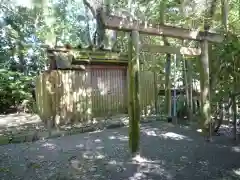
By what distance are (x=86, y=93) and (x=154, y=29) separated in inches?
178

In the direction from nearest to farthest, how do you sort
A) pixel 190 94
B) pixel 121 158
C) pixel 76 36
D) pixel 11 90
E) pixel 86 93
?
pixel 121 158, pixel 190 94, pixel 86 93, pixel 11 90, pixel 76 36

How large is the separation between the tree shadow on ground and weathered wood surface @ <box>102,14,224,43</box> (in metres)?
2.44

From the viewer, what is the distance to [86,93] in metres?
9.19

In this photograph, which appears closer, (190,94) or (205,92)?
(205,92)

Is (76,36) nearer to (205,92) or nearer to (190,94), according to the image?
(190,94)

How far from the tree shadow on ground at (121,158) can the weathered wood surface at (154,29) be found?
244cm

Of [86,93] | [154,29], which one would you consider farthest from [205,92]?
[86,93]

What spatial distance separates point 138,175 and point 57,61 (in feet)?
17.6

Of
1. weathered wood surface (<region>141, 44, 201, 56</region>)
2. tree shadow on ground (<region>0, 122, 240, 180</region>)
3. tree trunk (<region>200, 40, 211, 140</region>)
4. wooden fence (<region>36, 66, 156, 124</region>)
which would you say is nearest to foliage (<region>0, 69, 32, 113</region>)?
wooden fence (<region>36, 66, 156, 124</region>)

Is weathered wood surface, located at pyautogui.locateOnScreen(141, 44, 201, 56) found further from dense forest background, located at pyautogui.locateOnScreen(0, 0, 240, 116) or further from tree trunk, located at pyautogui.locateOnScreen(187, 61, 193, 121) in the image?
tree trunk, located at pyautogui.locateOnScreen(187, 61, 193, 121)

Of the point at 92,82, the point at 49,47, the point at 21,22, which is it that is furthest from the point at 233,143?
the point at 21,22

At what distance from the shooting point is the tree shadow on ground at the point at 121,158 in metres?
4.25

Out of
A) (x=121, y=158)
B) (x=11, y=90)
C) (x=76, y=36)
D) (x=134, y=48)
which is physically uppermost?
(x=76, y=36)

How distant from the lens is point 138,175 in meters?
4.21
